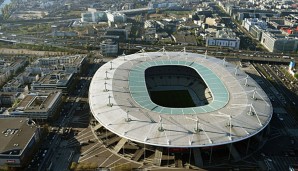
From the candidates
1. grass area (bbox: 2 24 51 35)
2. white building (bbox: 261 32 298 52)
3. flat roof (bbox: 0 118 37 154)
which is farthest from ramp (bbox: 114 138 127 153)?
grass area (bbox: 2 24 51 35)

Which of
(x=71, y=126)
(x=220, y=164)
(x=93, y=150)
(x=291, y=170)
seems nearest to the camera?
(x=291, y=170)

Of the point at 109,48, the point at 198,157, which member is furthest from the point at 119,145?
the point at 109,48

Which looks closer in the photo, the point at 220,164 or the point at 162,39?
the point at 220,164

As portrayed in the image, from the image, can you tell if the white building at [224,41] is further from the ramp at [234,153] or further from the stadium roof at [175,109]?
the ramp at [234,153]

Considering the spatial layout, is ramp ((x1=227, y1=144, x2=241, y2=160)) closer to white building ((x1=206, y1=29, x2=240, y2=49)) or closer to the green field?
the green field

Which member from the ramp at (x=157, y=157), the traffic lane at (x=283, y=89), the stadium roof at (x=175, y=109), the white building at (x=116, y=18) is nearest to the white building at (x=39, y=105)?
the stadium roof at (x=175, y=109)

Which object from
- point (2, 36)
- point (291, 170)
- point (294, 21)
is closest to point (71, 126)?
point (291, 170)

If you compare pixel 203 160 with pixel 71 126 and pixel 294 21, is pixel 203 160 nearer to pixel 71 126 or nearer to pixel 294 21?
pixel 71 126
